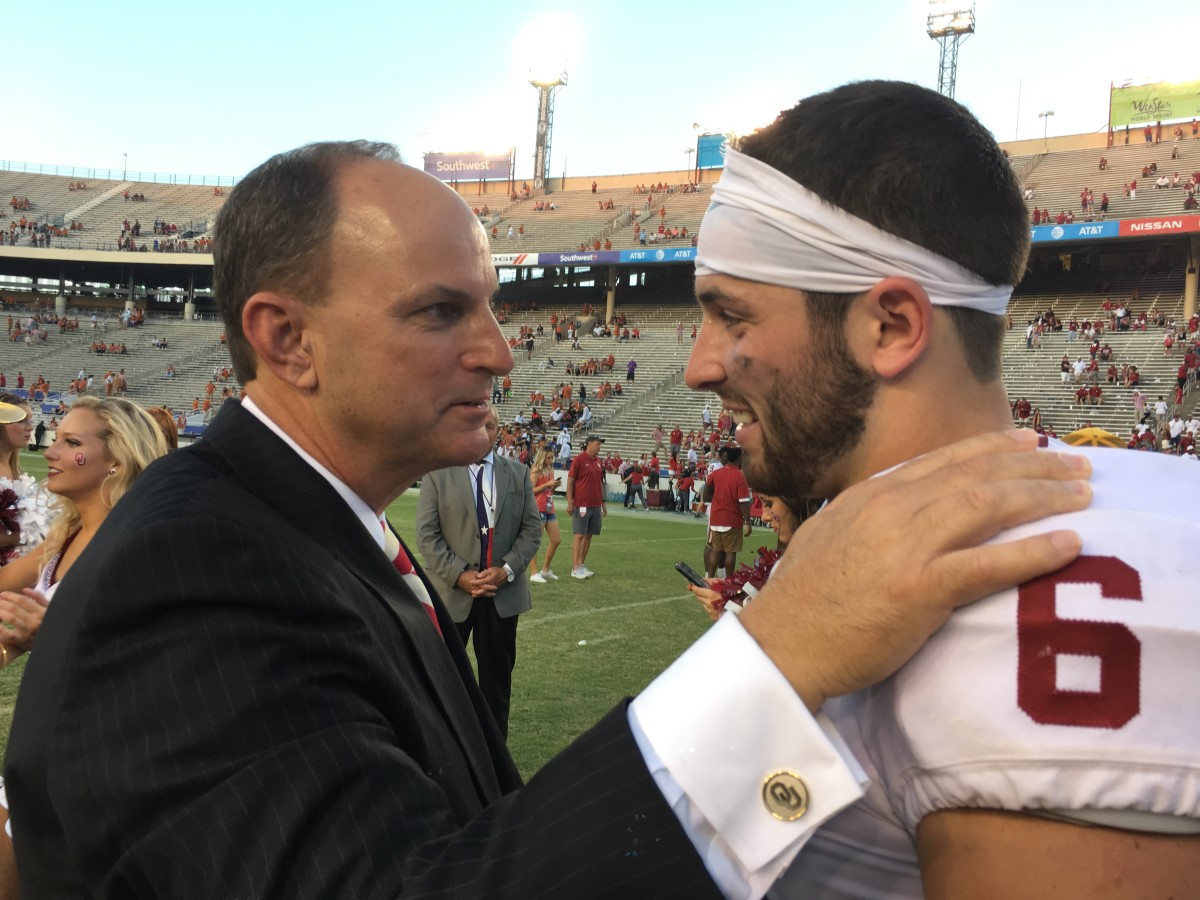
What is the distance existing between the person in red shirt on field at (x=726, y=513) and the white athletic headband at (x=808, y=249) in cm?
1209

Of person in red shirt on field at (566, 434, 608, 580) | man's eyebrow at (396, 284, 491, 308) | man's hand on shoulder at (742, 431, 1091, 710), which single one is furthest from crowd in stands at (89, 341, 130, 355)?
man's hand on shoulder at (742, 431, 1091, 710)

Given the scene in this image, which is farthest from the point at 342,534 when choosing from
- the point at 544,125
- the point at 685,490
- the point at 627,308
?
the point at 544,125

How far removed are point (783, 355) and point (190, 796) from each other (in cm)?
107

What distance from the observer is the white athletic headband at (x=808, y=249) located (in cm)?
156

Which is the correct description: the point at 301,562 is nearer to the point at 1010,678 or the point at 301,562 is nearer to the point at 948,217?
the point at 1010,678

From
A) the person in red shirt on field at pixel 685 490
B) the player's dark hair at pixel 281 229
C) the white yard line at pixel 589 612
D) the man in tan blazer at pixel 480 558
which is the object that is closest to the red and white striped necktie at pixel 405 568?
the player's dark hair at pixel 281 229

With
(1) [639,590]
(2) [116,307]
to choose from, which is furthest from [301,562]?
(2) [116,307]

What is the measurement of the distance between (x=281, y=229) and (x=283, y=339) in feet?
0.68

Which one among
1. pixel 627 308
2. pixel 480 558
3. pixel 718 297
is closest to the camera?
pixel 718 297

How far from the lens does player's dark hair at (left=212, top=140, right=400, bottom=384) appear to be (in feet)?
6.12

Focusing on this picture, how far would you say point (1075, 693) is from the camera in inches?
44.2

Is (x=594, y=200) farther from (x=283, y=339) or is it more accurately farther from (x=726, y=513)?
(x=283, y=339)

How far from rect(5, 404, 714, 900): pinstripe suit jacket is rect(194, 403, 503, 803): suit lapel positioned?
0.08 meters

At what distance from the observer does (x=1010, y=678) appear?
3.77 feet
